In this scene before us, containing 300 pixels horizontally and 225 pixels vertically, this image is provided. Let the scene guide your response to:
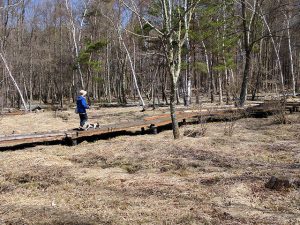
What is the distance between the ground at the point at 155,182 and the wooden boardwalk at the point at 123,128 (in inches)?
22.3

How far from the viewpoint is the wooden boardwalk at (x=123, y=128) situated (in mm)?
11625

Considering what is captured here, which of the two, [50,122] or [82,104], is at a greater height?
[82,104]

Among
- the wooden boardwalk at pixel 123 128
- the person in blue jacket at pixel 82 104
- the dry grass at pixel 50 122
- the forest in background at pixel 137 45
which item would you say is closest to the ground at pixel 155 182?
the wooden boardwalk at pixel 123 128

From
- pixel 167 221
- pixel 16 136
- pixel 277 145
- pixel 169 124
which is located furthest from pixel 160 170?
pixel 169 124

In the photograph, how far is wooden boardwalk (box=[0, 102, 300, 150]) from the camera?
11625 millimetres

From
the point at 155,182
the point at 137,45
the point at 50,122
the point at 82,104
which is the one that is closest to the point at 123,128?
the point at 82,104

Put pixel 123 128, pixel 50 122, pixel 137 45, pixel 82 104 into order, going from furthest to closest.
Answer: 1. pixel 137 45
2. pixel 50 122
3. pixel 123 128
4. pixel 82 104

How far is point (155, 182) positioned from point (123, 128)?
22.1 feet

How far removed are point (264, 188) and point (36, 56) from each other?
38345mm

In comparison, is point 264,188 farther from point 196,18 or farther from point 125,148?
point 196,18

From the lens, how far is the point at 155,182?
6.98 metres

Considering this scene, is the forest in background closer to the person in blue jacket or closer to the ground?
the person in blue jacket

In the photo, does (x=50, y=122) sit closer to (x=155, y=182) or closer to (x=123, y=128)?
(x=123, y=128)

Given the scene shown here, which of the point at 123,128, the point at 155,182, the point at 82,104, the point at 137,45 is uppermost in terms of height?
the point at 137,45
